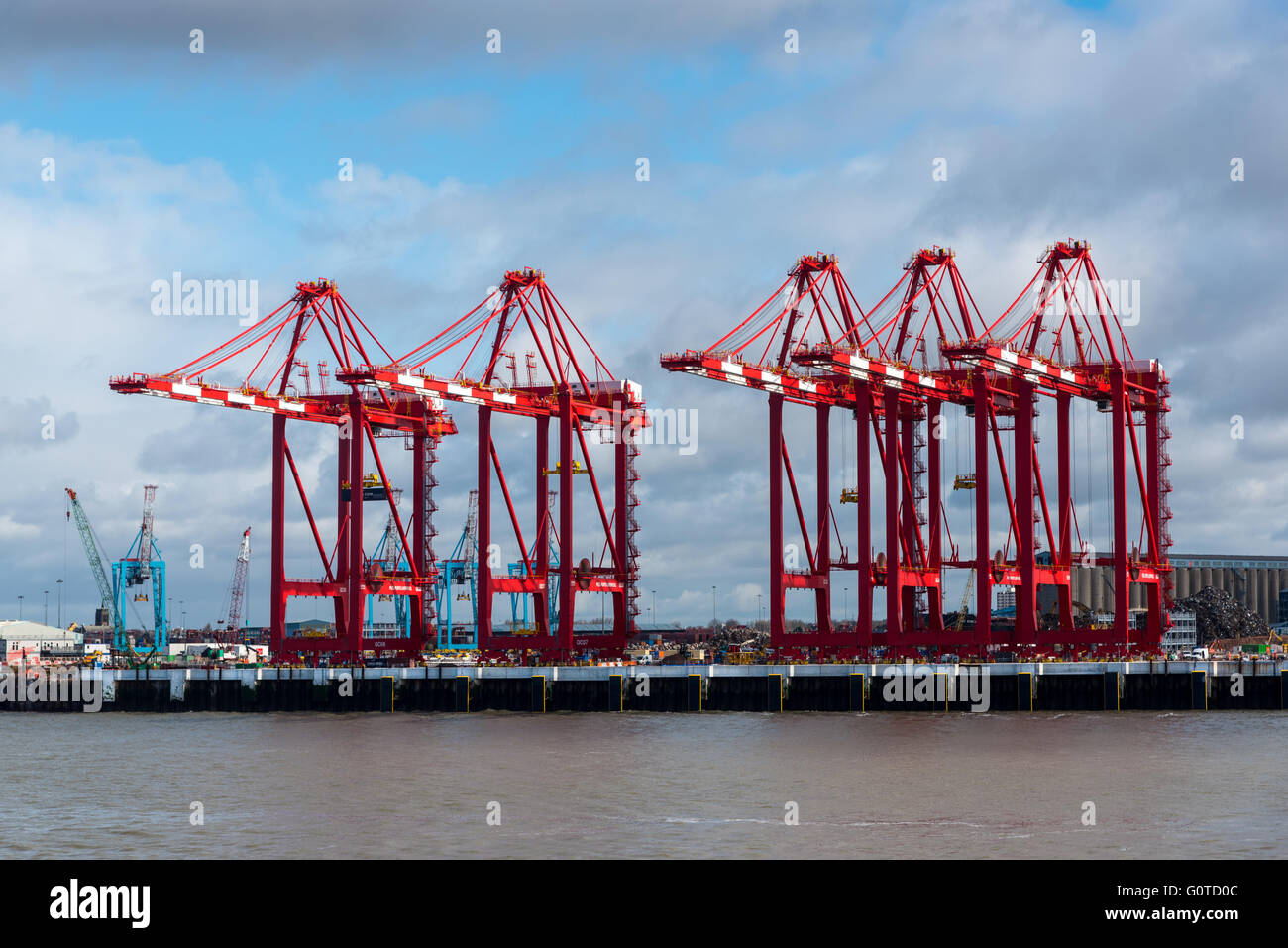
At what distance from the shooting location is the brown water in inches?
1335

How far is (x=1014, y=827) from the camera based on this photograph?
3556 centimetres

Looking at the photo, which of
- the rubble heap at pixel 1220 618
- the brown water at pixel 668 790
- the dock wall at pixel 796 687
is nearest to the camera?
the brown water at pixel 668 790

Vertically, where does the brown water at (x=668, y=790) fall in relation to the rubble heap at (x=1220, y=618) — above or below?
below

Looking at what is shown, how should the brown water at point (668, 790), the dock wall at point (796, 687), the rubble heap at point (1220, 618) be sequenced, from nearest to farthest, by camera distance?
the brown water at point (668, 790)
the dock wall at point (796, 687)
the rubble heap at point (1220, 618)

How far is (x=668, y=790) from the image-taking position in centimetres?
4331

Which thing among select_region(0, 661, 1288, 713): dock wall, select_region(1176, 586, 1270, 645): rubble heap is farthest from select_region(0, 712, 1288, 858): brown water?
select_region(1176, 586, 1270, 645): rubble heap

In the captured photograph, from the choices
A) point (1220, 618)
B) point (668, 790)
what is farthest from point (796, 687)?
point (1220, 618)

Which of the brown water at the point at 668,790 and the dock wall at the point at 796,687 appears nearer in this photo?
the brown water at the point at 668,790

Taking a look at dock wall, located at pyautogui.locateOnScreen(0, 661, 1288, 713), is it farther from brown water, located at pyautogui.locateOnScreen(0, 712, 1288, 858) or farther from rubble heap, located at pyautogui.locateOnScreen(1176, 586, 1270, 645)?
rubble heap, located at pyautogui.locateOnScreen(1176, 586, 1270, 645)

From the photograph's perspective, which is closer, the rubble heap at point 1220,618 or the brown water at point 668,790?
the brown water at point 668,790

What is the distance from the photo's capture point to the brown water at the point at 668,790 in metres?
33.9

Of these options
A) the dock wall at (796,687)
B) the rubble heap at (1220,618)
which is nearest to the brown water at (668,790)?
the dock wall at (796,687)

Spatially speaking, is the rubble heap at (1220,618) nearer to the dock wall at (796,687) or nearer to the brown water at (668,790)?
the dock wall at (796,687)
